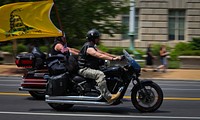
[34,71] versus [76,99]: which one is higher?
[34,71]

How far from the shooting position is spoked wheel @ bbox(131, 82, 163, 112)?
10.4m

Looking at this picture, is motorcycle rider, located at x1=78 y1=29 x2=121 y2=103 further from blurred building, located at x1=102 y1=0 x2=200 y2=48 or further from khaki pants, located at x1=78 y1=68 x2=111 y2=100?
blurred building, located at x1=102 y1=0 x2=200 y2=48

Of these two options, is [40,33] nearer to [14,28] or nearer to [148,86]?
[14,28]

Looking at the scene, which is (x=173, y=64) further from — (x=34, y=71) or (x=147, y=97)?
(x=147, y=97)

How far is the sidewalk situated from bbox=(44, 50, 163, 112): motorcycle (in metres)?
13.8

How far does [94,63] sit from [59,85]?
88cm

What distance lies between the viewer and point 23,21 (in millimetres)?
11039

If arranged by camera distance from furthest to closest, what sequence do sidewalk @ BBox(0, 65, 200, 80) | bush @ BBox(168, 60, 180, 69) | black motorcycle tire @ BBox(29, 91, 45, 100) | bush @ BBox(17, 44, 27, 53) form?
bush @ BBox(17, 44, 27, 53), bush @ BBox(168, 60, 180, 69), sidewalk @ BBox(0, 65, 200, 80), black motorcycle tire @ BBox(29, 91, 45, 100)

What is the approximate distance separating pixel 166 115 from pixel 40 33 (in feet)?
11.1

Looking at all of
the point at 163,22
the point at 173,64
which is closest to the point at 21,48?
the point at 173,64

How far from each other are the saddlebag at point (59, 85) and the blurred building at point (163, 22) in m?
26.1

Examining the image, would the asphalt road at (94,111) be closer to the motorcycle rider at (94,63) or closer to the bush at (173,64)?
the motorcycle rider at (94,63)

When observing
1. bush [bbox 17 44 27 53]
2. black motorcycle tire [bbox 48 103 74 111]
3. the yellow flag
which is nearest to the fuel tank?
black motorcycle tire [bbox 48 103 74 111]

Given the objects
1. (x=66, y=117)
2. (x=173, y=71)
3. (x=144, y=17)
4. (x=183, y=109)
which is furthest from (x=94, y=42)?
(x=144, y=17)
